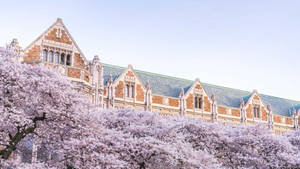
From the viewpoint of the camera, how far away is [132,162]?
21.7 m

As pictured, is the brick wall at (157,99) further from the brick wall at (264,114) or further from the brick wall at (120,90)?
the brick wall at (264,114)

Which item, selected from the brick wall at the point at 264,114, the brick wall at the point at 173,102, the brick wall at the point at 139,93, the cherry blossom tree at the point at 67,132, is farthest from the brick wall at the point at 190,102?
the cherry blossom tree at the point at 67,132

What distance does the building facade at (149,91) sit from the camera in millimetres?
33281

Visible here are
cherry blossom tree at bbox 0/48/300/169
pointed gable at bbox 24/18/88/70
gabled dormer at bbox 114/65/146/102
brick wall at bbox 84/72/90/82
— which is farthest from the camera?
gabled dormer at bbox 114/65/146/102

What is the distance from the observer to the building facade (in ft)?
109

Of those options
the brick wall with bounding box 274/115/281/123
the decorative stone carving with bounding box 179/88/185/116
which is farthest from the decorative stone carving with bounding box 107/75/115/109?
the brick wall with bounding box 274/115/281/123

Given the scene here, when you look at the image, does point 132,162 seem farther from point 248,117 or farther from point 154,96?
point 248,117

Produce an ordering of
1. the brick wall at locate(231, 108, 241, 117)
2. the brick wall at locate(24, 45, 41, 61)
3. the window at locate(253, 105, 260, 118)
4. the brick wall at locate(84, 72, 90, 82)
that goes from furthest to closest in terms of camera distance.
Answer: the window at locate(253, 105, 260, 118) → the brick wall at locate(231, 108, 241, 117) → the brick wall at locate(84, 72, 90, 82) → the brick wall at locate(24, 45, 41, 61)

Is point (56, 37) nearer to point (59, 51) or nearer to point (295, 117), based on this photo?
point (59, 51)

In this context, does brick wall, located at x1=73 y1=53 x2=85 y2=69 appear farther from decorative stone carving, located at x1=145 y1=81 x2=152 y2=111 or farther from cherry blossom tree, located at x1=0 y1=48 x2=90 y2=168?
cherry blossom tree, located at x1=0 y1=48 x2=90 y2=168

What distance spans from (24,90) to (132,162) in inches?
272

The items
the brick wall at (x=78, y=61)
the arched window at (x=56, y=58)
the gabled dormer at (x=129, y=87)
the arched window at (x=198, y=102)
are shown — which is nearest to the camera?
the arched window at (x=56, y=58)

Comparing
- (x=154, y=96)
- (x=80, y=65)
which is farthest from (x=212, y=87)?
(x=80, y=65)

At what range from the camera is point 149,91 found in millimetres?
43562
